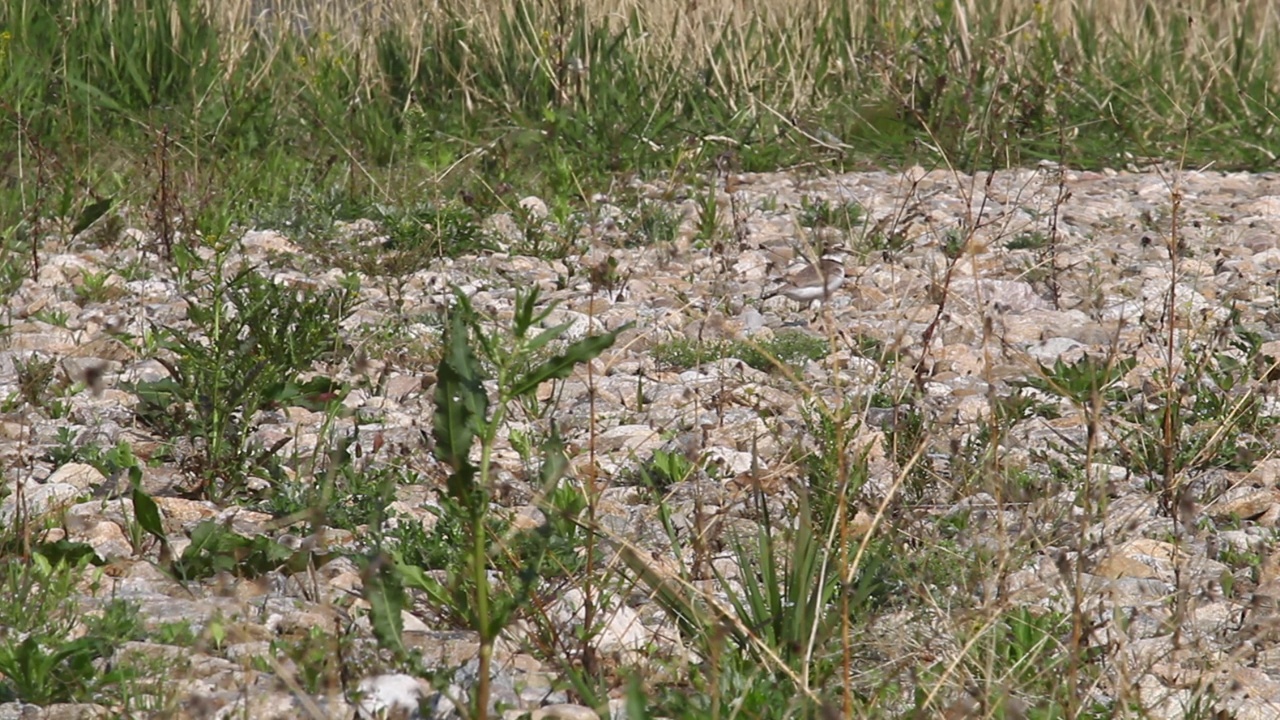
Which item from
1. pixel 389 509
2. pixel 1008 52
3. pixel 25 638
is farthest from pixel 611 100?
pixel 25 638

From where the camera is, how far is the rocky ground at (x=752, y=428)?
2449mm

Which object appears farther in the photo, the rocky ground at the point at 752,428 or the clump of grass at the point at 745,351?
the clump of grass at the point at 745,351

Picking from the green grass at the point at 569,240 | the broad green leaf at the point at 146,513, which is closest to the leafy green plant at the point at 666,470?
the green grass at the point at 569,240

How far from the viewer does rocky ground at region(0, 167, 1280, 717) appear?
8.04ft

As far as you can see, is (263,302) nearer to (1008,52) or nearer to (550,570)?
(550,570)

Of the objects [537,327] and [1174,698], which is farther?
[537,327]

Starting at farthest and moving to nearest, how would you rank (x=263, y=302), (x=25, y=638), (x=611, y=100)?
(x=611, y=100) < (x=263, y=302) < (x=25, y=638)

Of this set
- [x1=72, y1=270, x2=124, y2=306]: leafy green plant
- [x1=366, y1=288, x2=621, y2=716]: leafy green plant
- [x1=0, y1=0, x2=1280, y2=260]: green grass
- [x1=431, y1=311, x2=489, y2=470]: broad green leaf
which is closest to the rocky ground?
[x1=72, y1=270, x2=124, y2=306]: leafy green plant

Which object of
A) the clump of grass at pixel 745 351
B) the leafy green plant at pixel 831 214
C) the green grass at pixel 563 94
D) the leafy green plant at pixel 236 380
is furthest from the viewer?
the green grass at pixel 563 94

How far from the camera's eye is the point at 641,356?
4.21 metres

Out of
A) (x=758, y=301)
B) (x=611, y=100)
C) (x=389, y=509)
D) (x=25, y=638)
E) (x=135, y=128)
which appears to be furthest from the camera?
(x=611, y=100)

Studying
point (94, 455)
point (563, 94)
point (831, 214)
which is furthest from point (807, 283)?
point (563, 94)

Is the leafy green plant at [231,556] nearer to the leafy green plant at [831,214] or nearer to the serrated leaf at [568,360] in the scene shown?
the serrated leaf at [568,360]

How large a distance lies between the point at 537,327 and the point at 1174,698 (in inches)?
95.4
